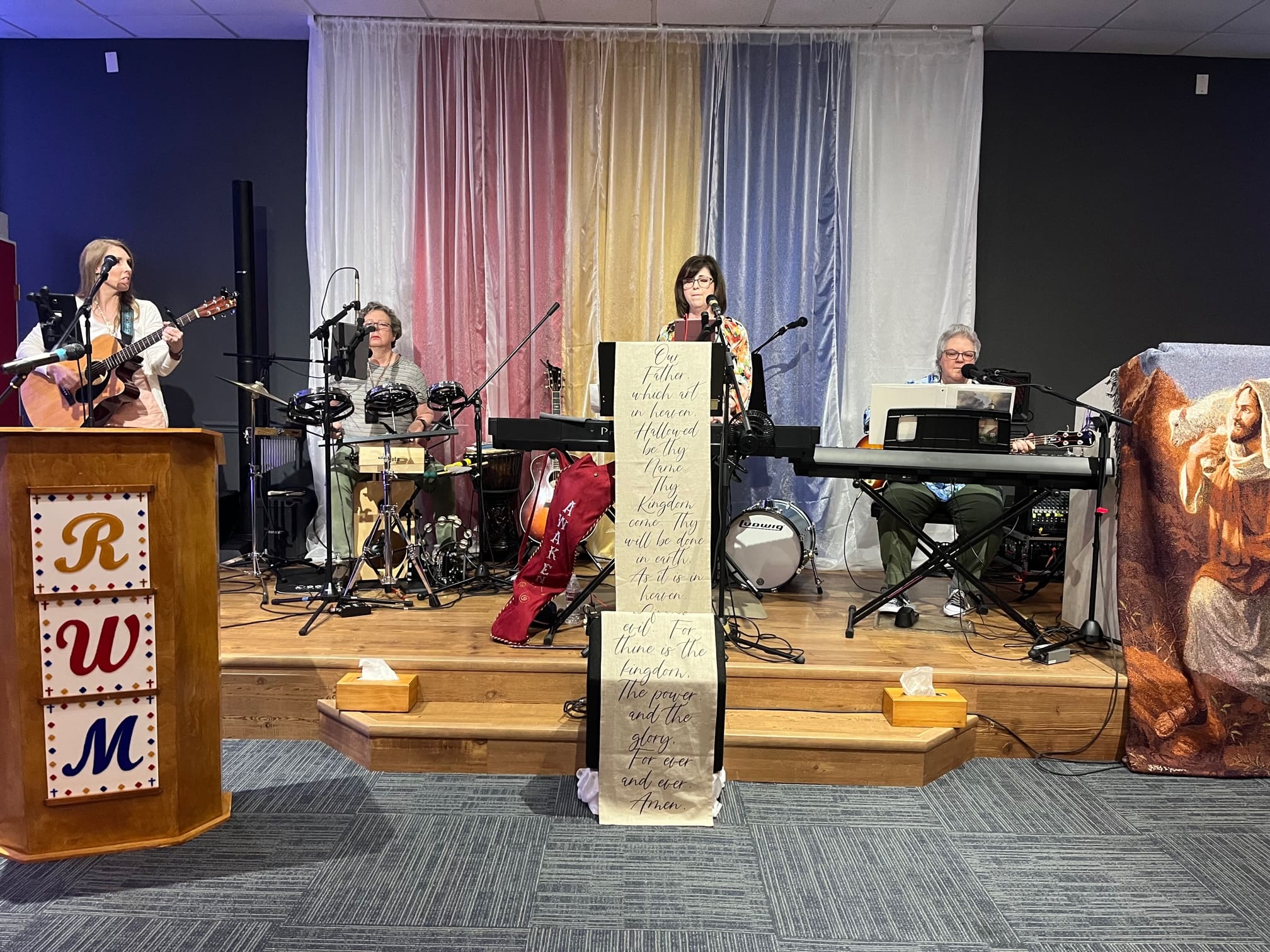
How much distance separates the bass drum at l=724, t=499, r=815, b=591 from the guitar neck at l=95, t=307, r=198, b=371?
8.53 ft

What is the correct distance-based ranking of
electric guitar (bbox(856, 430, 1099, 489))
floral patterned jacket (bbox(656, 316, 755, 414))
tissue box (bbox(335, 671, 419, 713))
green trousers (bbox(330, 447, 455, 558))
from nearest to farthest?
tissue box (bbox(335, 671, 419, 713)) < electric guitar (bbox(856, 430, 1099, 489)) < floral patterned jacket (bbox(656, 316, 755, 414)) < green trousers (bbox(330, 447, 455, 558))

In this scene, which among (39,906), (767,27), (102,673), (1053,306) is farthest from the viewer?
(1053,306)

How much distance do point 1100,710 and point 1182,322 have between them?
337 centimetres

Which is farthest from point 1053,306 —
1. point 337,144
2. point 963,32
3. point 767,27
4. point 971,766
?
point 337,144

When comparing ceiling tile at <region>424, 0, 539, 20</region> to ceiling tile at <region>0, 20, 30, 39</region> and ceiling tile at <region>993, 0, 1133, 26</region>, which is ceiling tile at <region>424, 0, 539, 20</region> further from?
ceiling tile at <region>993, 0, 1133, 26</region>

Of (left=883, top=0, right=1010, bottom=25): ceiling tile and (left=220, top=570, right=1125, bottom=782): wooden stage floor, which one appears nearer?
(left=220, top=570, right=1125, bottom=782): wooden stage floor

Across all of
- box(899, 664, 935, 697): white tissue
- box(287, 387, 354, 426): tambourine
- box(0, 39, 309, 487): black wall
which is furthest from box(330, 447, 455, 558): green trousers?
box(899, 664, 935, 697): white tissue

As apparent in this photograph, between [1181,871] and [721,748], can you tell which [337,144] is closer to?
[721,748]

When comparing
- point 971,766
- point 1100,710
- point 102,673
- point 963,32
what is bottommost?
point 971,766

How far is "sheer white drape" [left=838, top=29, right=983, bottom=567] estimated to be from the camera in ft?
14.6

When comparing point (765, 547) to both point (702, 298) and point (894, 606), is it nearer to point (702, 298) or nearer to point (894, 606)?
point (894, 606)

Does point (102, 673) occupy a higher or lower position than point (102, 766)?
higher

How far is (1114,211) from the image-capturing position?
467 centimetres

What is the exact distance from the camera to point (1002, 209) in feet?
15.3
